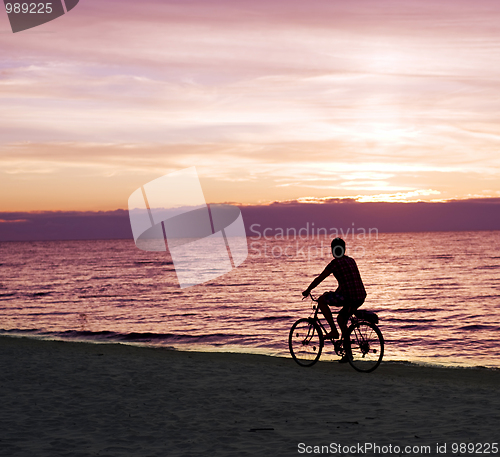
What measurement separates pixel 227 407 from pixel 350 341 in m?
3.96

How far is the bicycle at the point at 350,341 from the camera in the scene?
1061cm

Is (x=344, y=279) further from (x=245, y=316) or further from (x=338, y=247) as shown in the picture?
(x=245, y=316)

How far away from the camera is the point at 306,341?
11773 mm

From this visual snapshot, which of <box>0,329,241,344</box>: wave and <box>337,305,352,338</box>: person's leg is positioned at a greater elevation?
<box>337,305,352,338</box>: person's leg

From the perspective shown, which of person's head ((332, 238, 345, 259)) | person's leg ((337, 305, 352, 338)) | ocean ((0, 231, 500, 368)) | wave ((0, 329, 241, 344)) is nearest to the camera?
person's head ((332, 238, 345, 259))

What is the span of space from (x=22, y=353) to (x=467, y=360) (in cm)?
1325

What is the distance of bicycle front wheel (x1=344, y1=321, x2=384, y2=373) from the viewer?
10.6 metres

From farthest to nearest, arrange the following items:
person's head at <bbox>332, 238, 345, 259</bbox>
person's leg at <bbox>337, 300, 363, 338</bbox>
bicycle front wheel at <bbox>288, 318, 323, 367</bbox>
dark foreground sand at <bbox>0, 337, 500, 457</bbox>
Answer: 1. bicycle front wheel at <bbox>288, 318, 323, 367</bbox>
2. person's leg at <bbox>337, 300, 363, 338</bbox>
3. person's head at <bbox>332, 238, 345, 259</bbox>
4. dark foreground sand at <bbox>0, 337, 500, 457</bbox>

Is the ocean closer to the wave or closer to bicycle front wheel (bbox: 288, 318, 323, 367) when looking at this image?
the wave

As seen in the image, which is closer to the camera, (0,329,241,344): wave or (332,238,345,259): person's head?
(332,238,345,259): person's head

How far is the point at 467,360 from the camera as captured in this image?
15.4m

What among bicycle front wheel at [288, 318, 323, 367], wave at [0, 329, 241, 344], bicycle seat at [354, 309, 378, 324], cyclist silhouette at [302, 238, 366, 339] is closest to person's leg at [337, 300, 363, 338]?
cyclist silhouette at [302, 238, 366, 339]

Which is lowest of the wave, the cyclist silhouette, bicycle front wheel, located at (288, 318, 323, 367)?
the wave

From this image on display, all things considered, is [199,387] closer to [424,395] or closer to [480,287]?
[424,395]
